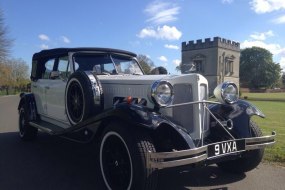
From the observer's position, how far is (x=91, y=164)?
5.79 meters

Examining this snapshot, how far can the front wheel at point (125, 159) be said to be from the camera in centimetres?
368

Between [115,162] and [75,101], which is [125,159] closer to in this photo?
[115,162]

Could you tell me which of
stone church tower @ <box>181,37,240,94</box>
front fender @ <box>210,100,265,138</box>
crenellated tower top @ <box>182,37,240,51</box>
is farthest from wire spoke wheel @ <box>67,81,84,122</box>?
crenellated tower top @ <box>182,37,240,51</box>

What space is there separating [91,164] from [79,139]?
985 millimetres

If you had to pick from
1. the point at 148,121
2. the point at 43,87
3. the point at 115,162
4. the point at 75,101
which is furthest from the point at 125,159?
the point at 43,87

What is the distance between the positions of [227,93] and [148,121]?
164 cm

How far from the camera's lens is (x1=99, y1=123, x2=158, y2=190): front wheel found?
145 inches

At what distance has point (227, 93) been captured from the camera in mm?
4867

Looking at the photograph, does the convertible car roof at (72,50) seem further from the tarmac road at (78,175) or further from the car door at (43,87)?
→ the tarmac road at (78,175)

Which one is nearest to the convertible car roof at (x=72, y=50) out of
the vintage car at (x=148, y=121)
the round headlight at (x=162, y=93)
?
the vintage car at (x=148, y=121)

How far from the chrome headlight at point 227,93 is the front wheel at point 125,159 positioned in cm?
154

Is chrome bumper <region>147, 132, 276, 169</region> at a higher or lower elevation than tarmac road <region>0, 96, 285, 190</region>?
higher

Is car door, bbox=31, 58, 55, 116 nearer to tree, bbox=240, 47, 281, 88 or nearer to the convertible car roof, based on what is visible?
the convertible car roof

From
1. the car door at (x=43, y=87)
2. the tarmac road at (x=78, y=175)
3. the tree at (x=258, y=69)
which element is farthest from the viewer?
the tree at (x=258, y=69)
